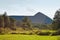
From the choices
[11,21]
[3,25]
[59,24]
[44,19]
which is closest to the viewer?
[59,24]

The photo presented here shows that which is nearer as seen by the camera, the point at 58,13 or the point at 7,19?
the point at 58,13

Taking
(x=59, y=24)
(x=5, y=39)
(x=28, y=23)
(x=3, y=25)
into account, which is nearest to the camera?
(x=5, y=39)

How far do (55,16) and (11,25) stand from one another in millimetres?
9055

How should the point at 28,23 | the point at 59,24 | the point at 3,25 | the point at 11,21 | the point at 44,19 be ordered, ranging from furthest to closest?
1. the point at 44,19
2. the point at 28,23
3. the point at 11,21
4. the point at 3,25
5. the point at 59,24

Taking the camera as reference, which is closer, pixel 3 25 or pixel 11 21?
pixel 3 25

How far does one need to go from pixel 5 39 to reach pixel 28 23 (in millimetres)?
19631

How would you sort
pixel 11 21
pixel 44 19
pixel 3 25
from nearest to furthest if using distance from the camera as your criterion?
pixel 3 25, pixel 11 21, pixel 44 19

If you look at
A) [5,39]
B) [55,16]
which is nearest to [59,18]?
[55,16]

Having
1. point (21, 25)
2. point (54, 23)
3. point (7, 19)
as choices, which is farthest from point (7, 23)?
point (54, 23)

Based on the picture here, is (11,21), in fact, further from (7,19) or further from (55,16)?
(55,16)

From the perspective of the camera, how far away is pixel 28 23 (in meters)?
34.0

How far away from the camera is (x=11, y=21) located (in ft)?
103

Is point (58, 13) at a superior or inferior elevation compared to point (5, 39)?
superior

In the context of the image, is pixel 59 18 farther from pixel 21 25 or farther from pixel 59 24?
pixel 21 25
